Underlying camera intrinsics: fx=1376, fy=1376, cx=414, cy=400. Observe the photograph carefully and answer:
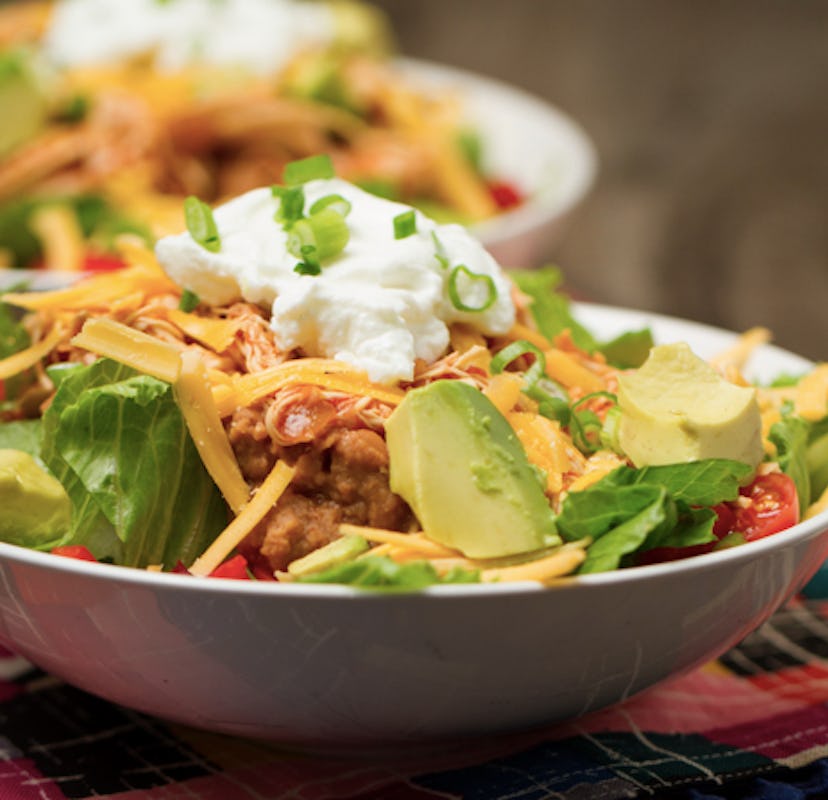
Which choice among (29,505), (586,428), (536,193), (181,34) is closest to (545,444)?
(586,428)

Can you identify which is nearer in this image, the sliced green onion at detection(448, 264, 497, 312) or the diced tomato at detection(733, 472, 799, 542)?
the diced tomato at detection(733, 472, 799, 542)

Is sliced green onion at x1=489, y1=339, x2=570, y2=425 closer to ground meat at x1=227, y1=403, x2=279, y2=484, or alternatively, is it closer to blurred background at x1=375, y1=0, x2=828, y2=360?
ground meat at x1=227, y1=403, x2=279, y2=484

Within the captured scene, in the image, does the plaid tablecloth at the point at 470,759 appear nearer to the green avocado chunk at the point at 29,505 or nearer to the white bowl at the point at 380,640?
the white bowl at the point at 380,640

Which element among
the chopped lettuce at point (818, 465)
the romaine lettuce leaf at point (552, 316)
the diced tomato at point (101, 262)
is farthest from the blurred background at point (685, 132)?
the chopped lettuce at point (818, 465)

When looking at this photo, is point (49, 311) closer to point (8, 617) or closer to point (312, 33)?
point (8, 617)

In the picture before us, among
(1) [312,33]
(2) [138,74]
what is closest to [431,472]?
(2) [138,74]

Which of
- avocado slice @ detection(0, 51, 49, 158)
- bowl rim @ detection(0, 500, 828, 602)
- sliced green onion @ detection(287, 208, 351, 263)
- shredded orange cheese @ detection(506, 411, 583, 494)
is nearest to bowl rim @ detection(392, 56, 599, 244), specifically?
avocado slice @ detection(0, 51, 49, 158)

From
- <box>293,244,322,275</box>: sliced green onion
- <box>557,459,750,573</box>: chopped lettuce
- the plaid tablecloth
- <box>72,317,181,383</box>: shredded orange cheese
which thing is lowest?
the plaid tablecloth
